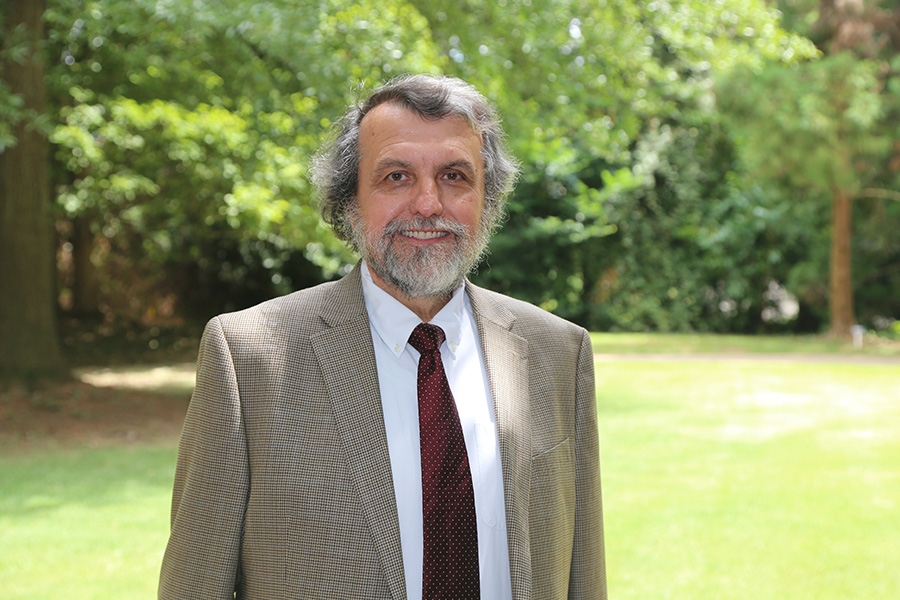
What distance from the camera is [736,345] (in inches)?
754

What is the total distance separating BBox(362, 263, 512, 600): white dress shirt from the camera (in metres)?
1.86

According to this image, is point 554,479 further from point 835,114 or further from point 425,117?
point 835,114

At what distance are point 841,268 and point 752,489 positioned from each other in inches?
507

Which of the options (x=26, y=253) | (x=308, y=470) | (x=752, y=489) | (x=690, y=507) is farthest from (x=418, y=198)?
(x=26, y=253)

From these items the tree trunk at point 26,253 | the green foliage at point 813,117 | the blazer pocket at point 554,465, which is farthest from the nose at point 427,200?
the green foliage at point 813,117

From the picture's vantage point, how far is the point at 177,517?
1.85 m

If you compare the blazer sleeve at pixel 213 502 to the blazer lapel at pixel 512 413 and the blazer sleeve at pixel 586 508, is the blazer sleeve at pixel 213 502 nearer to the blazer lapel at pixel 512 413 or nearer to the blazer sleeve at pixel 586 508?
the blazer lapel at pixel 512 413

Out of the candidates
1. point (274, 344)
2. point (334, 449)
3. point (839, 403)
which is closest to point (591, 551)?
point (334, 449)

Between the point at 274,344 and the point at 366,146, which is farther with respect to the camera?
the point at 366,146

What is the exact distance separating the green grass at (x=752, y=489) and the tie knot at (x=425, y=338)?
11.9 feet

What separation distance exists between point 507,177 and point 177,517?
1017 mm

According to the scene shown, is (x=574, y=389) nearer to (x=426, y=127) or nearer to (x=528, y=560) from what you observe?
(x=528, y=560)

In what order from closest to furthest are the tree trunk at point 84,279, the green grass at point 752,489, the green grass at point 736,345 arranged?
the green grass at point 752,489
the green grass at point 736,345
the tree trunk at point 84,279

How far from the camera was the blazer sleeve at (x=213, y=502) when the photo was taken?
180 cm
